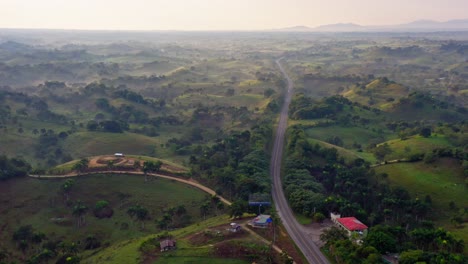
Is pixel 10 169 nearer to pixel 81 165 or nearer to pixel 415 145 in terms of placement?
pixel 81 165

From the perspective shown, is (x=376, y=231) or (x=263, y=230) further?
(x=263, y=230)

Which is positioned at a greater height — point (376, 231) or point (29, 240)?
point (376, 231)

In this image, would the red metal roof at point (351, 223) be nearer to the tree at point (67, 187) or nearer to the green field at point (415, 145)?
the green field at point (415, 145)

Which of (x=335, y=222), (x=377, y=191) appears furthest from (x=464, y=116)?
(x=335, y=222)

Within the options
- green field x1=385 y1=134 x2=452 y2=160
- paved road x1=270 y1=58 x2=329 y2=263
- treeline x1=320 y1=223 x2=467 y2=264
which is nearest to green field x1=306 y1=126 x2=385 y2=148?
green field x1=385 y1=134 x2=452 y2=160

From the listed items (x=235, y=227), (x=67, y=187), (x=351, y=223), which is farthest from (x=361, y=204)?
(x=67, y=187)

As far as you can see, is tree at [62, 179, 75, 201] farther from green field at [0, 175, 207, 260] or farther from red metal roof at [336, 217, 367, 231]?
red metal roof at [336, 217, 367, 231]

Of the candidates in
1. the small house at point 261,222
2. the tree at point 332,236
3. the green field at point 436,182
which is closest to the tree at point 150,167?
the small house at point 261,222

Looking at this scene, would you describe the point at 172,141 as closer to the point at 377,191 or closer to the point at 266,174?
the point at 266,174
